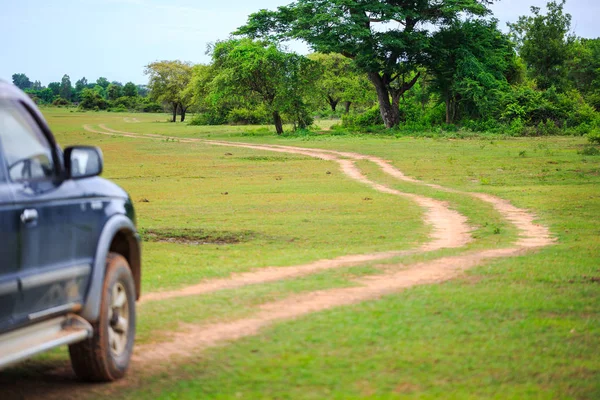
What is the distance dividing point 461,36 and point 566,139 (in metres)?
13.3

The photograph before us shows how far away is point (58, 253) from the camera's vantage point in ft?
16.2

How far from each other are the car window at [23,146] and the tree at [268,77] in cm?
4754

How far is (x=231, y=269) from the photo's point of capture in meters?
10.6

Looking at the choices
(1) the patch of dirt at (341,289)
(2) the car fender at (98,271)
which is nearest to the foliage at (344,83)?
(1) the patch of dirt at (341,289)

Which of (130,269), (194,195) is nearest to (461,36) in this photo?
(194,195)

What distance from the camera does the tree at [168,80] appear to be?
367 feet

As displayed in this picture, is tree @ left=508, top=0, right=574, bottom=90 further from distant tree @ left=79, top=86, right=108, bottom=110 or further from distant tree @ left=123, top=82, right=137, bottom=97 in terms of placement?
distant tree @ left=123, top=82, right=137, bottom=97

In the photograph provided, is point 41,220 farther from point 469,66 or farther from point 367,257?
point 469,66

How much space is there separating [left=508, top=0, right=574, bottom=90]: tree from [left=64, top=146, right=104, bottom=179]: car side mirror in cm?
6626

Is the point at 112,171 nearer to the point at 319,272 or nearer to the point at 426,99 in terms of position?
the point at 319,272

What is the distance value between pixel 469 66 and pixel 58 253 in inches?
1991

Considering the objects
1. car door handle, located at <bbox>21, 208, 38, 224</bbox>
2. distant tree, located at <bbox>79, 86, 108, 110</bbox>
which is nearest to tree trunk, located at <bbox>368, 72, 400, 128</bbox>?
car door handle, located at <bbox>21, 208, 38, 224</bbox>

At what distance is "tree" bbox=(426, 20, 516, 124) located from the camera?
5253 centimetres

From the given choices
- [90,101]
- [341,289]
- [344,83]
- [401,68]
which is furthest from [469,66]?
[90,101]
